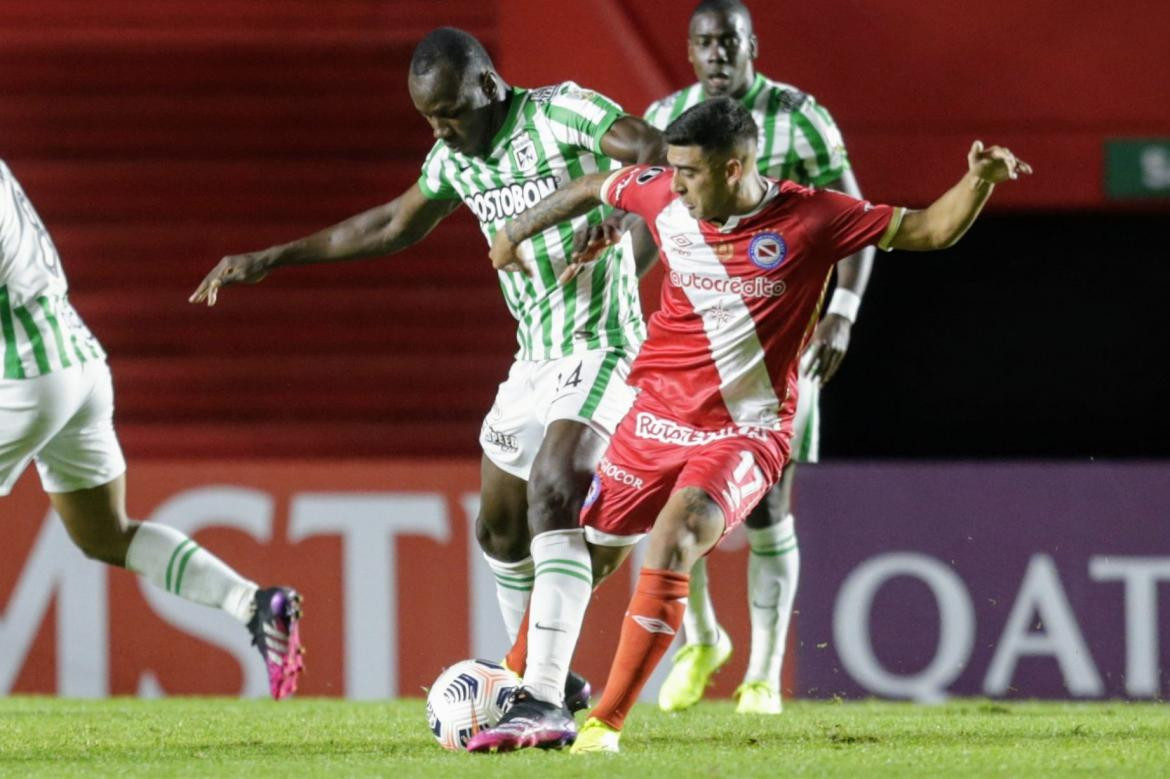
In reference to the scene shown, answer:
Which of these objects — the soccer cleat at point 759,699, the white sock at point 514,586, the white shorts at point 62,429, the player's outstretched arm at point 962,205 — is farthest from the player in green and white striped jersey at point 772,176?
the white shorts at point 62,429

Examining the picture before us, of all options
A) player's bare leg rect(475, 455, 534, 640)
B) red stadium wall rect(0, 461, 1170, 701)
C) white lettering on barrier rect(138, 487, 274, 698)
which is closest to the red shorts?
player's bare leg rect(475, 455, 534, 640)

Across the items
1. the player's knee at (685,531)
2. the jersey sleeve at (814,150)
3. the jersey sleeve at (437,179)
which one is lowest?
the player's knee at (685,531)

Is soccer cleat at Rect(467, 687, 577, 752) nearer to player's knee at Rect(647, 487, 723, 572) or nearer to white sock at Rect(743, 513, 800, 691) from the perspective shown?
player's knee at Rect(647, 487, 723, 572)

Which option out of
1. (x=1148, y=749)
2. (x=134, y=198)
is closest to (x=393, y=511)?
(x=134, y=198)

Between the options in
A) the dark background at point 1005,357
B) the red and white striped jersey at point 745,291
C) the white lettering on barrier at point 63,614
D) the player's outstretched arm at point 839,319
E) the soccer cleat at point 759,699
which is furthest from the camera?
the dark background at point 1005,357

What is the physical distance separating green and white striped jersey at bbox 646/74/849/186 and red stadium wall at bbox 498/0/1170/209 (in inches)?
105

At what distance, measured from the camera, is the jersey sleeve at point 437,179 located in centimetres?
632

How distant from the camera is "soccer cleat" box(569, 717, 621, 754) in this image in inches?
202

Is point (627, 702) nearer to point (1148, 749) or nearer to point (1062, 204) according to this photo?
point (1148, 749)

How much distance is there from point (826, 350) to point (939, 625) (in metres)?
1.85

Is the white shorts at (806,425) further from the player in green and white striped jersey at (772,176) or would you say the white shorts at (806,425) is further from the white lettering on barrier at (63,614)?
the white lettering on barrier at (63,614)

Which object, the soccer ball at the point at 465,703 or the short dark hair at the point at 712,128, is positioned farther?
the soccer ball at the point at 465,703

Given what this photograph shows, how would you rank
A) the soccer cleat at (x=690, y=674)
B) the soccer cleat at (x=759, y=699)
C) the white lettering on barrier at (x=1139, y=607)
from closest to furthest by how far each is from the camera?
the soccer cleat at (x=759, y=699)
the soccer cleat at (x=690, y=674)
the white lettering on barrier at (x=1139, y=607)

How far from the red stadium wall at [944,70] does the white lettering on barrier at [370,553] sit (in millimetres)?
2498
